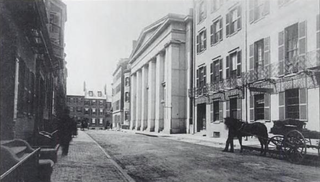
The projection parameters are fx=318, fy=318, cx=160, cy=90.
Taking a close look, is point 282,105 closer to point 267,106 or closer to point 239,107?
point 267,106

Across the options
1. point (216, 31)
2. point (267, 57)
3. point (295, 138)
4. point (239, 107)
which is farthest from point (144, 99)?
point (295, 138)

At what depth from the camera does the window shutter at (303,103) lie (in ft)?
50.9

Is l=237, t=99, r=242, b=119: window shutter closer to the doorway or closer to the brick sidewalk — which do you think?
the doorway

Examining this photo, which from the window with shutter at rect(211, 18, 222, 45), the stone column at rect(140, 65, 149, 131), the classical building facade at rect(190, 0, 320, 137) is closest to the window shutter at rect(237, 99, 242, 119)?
the classical building facade at rect(190, 0, 320, 137)

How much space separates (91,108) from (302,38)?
89.4 metres

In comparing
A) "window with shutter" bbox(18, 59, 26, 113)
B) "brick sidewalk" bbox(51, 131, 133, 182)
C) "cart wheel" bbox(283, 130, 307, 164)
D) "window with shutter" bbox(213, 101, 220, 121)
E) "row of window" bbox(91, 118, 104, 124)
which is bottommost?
Answer: "row of window" bbox(91, 118, 104, 124)

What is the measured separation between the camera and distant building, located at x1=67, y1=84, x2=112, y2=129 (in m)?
98.6

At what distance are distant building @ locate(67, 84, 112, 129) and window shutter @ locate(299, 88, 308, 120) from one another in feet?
282

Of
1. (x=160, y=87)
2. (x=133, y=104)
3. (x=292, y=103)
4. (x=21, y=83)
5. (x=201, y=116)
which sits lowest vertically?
(x=201, y=116)

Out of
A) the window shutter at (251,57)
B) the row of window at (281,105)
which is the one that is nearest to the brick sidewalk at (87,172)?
the row of window at (281,105)

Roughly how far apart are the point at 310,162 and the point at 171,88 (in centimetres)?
2467

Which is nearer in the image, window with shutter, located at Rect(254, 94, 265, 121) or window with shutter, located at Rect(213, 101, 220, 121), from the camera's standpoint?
window with shutter, located at Rect(254, 94, 265, 121)

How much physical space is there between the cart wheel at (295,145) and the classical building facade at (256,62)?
436 centimetres

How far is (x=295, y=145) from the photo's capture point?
35.5ft
